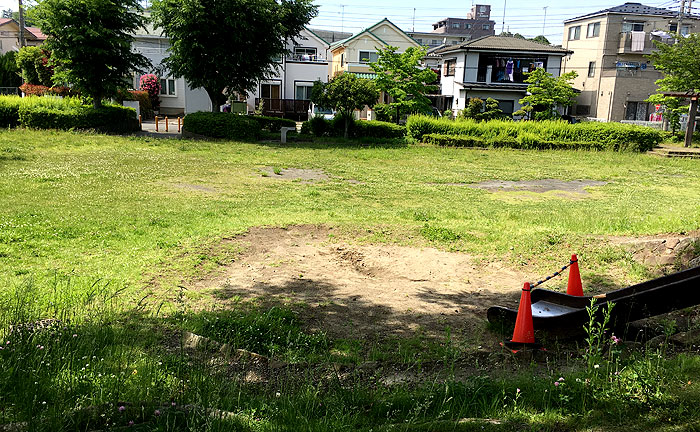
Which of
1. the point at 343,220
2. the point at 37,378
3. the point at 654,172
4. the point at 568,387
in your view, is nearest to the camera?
the point at 37,378

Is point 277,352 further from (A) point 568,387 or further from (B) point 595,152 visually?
(B) point 595,152

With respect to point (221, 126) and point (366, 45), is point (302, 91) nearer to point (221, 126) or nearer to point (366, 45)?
point (366, 45)

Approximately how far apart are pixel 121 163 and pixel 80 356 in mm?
13646

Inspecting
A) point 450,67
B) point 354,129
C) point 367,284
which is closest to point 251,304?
point 367,284

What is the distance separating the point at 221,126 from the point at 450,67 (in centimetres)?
2435

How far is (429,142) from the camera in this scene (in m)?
27.2

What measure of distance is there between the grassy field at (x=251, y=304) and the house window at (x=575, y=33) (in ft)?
114

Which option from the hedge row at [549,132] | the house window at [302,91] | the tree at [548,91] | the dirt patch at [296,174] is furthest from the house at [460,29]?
the dirt patch at [296,174]

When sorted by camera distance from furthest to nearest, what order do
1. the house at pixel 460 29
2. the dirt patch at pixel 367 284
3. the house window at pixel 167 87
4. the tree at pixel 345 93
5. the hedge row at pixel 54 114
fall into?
the house at pixel 460 29
the house window at pixel 167 87
the tree at pixel 345 93
the hedge row at pixel 54 114
the dirt patch at pixel 367 284

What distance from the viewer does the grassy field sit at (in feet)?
10.6

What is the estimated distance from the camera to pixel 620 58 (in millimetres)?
45500

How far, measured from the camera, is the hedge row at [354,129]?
90.7 ft

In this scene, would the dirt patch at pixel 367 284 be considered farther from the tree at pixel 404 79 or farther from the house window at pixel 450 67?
the house window at pixel 450 67

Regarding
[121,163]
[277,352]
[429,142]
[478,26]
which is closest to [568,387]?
[277,352]
